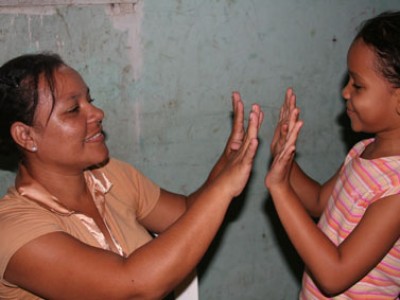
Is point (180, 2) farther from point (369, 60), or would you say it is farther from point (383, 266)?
point (383, 266)

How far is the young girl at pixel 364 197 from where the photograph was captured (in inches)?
50.4

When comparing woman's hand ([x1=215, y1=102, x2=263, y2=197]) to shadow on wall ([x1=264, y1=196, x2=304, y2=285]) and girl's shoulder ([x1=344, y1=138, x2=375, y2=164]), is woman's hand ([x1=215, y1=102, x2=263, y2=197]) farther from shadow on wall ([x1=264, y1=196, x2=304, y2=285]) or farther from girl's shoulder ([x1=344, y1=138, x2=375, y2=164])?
shadow on wall ([x1=264, y1=196, x2=304, y2=285])

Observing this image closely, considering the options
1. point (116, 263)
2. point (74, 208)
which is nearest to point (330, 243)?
point (116, 263)

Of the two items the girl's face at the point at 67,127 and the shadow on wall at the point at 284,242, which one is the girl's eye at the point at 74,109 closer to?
the girl's face at the point at 67,127

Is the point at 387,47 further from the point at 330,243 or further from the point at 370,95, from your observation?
the point at 330,243

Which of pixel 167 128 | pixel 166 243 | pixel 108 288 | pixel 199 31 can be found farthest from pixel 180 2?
pixel 108 288

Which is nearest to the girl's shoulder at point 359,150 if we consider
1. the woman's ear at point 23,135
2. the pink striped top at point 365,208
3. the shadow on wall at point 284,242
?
the pink striped top at point 365,208

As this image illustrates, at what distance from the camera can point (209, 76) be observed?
6.48 feet

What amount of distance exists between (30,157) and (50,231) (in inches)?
11.7

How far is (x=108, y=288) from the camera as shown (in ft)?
4.06

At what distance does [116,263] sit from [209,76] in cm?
98

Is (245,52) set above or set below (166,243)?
above

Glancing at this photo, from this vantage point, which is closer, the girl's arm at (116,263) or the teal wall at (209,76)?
the girl's arm at (116,263)

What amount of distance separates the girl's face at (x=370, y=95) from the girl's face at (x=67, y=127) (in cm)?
77
